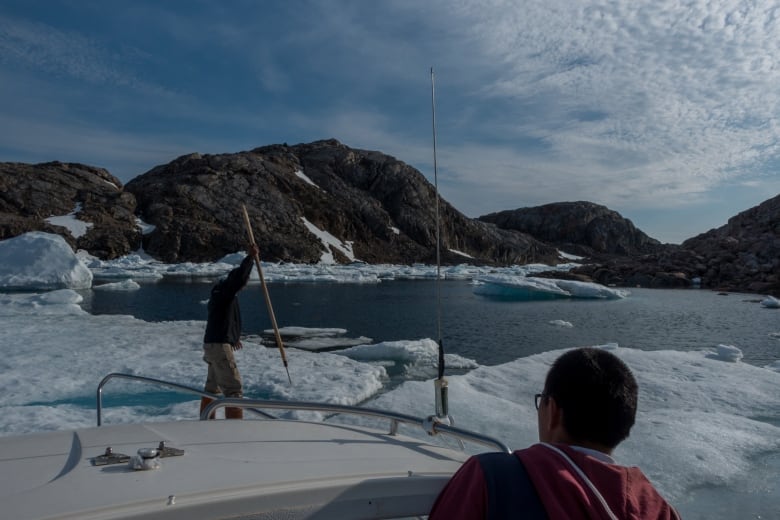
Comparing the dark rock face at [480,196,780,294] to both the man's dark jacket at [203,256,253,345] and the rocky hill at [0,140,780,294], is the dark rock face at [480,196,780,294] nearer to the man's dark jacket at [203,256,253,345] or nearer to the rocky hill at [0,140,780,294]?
the rocky hill at [0,140,780,294]

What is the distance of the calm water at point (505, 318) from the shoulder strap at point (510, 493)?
1178 centimetres

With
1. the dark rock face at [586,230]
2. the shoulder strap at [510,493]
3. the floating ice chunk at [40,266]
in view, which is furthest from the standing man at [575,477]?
the dark rock face at [586,230]

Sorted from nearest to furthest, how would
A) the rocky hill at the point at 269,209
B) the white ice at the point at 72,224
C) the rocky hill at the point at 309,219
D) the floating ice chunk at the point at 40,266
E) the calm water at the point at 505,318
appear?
1. the calm water at the point at 505,318
2. the floating ice chunk at the point at 40,266
3. the rocky hill at the point at 309,219
4. the white ice at the point at 72,224
5. the rocky hill at the point at 269,209

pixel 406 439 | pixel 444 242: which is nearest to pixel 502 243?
pixel 444 242

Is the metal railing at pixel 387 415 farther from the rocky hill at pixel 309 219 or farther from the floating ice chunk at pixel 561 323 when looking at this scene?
the rocky hill at pixel 309 219

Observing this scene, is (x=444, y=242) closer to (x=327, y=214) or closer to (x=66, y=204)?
(x=327, y=214)

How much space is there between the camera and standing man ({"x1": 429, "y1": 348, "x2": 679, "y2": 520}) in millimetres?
1343

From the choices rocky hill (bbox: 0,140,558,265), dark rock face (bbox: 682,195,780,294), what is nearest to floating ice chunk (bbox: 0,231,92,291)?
rocky hill (bbox: 0,140,558,265)

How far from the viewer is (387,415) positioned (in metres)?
2.81

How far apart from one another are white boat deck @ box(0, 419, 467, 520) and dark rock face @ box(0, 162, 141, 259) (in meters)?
69.7

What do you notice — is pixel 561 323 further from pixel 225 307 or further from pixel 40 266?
pixel 40 266

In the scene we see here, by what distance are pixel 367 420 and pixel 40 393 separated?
4.90m

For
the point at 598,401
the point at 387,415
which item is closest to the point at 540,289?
the point at 387,415

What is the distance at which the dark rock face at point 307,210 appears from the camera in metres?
75.2
